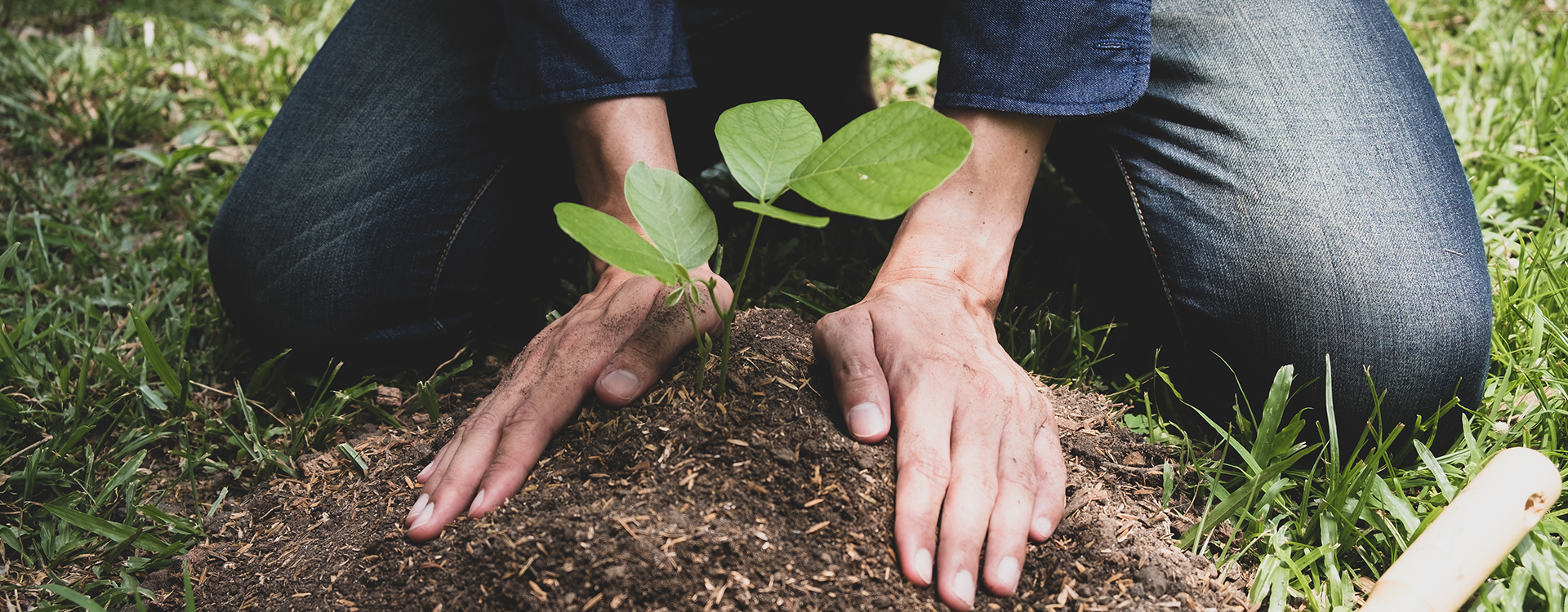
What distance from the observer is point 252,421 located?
5.15ft

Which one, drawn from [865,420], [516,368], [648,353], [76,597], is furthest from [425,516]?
[865,420]

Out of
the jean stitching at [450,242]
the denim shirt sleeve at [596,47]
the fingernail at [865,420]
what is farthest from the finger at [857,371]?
the jean stitching at [450,242]

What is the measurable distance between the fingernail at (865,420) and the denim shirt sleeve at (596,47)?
71cm

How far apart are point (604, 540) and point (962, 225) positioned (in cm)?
79

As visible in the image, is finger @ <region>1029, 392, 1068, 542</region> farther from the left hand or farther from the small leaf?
the small leaf

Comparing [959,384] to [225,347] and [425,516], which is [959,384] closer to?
[425,516]

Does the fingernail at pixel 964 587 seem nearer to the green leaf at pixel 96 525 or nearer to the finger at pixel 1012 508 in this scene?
the finger at pixel 1012 508

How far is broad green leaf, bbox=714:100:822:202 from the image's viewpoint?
105 centimetres

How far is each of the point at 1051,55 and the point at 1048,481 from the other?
692 millimetres

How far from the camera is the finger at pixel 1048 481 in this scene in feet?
3.83

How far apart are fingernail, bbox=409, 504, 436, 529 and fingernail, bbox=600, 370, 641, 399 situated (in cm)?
28

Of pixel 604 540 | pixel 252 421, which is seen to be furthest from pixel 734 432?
pixel 252 421

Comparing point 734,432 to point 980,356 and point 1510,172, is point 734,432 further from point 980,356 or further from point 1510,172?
point 1510,172

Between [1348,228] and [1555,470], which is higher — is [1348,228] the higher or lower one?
the higher one
